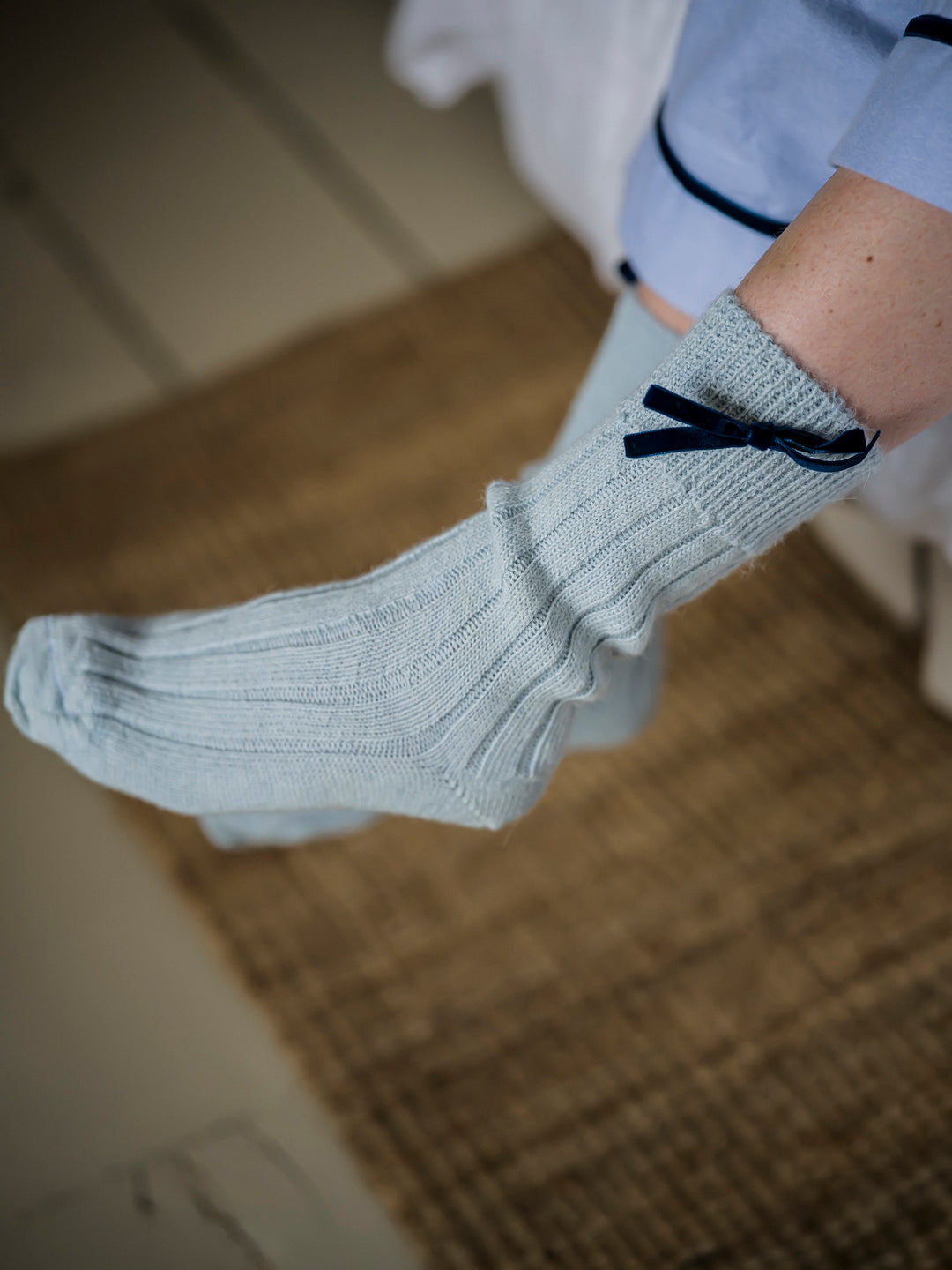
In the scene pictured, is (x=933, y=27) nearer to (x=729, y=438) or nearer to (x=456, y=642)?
(x=729, y=438)

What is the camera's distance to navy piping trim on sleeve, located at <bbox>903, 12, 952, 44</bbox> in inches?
16.2

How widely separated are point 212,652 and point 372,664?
0.10m

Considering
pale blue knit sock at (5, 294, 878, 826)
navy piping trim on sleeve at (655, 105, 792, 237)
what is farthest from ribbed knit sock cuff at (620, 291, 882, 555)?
navy piping trim on sleeve at (655, 105, 792, 237)

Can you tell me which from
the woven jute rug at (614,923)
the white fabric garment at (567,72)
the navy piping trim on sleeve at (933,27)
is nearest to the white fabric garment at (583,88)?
the white fabric garment at (567,72)

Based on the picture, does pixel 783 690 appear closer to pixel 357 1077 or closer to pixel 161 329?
pixel 357 1077

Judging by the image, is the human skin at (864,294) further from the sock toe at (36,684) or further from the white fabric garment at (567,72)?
the sock toe at (36,684)

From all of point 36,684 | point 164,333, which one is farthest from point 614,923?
point 164,333

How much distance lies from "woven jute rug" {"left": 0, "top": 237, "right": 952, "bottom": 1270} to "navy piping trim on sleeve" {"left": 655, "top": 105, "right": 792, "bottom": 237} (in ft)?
0.74

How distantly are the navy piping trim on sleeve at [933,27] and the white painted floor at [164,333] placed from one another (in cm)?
76

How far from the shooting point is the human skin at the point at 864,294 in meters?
0.42

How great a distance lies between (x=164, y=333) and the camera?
1229 mm

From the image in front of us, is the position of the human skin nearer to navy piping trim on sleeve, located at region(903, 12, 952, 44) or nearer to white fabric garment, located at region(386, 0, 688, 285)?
navy piping trim on sleeve, located at region(903, 12, 952, 44)

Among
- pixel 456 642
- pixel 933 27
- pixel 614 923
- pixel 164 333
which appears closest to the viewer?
pixel 933 27

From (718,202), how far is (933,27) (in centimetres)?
14
